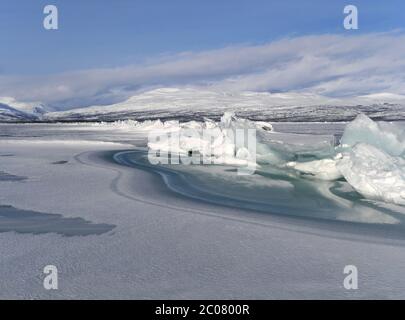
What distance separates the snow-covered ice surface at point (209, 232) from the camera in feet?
10.9

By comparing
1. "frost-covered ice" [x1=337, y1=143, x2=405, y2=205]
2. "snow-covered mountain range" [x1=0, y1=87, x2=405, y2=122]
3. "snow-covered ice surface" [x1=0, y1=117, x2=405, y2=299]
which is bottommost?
"snow-covered ice surface" [x1=0, y1=117, x2=405, y2=299]

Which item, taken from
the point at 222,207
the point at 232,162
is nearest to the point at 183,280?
the point at 222,207

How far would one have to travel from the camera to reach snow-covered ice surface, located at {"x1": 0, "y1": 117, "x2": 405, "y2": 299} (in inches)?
131

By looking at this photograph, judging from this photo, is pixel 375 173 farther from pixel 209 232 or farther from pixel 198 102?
pixel 198 102

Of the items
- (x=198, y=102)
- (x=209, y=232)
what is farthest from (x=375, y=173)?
(x=198, y=102)

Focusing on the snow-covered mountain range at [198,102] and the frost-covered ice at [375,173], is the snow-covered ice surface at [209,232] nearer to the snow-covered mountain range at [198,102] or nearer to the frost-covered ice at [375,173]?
the frost-covered ice at [375,173]

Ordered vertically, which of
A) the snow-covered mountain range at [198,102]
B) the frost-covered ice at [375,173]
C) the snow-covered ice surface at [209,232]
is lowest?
the snow-covered ice surface at [209,232]

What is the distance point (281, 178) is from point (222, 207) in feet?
11.0

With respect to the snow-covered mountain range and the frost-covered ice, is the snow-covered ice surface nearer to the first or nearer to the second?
the frost-covered ice

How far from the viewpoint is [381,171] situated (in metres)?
7.07

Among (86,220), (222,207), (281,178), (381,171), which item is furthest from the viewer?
(281,178)

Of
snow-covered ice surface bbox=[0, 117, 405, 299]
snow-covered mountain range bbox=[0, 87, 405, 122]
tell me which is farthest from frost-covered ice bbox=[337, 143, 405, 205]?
snow-covered mountain range bbox=[0, 87, 405, 122]

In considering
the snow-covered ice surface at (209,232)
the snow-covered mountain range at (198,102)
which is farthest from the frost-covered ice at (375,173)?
the snow-covered mountain range at (198,102)
